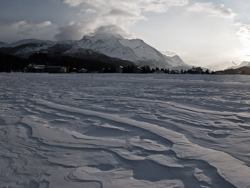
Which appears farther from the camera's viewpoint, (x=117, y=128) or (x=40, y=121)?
(x=40, y=121)

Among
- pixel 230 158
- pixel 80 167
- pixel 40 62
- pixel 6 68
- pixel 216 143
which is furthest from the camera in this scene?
pixel 40 62

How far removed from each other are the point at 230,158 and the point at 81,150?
2379 mm

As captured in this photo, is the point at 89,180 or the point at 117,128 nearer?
the point at 89,180

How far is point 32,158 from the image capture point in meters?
2.80

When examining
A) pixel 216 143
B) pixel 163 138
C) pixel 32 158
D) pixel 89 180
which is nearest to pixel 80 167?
pixel 89 180

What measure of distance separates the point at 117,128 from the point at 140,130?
55 centimetres

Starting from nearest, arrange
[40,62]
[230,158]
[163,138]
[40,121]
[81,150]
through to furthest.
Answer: [230,158]
[81,150]
[163,138]
[40,121]
[40,62]

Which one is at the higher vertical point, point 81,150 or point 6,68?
point 6,68

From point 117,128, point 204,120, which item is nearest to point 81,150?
point 117,128

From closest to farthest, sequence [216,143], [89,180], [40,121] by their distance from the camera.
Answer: [89,180] < [216,143] < [40,121]

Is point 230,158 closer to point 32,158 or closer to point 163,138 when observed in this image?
point 163,138

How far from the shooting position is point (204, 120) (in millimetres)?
4918

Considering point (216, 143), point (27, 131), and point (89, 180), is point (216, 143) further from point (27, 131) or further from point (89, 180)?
point (27, 131)

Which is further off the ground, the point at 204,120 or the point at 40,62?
the point at 40,62
